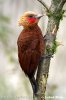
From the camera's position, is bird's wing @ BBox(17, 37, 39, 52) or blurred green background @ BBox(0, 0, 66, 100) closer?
bird's wing @ BBox(17, 37, 39, 52)

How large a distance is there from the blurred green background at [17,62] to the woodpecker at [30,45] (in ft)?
6.36

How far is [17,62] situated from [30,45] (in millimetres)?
2569

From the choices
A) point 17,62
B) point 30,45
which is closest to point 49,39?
point 30,45

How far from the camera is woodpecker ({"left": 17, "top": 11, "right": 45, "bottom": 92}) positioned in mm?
3537

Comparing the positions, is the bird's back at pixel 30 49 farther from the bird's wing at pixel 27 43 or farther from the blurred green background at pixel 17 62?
the blurred green background at pixel 17 62

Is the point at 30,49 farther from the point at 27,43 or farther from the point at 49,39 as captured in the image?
the point at 49,39

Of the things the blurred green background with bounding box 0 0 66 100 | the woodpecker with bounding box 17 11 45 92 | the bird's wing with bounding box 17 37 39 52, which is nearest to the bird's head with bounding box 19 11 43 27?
the woodpecker with bounding box 17 11 45 92

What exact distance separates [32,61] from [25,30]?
9.0 inches

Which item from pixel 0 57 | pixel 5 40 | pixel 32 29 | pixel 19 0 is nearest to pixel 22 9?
pixel 19 0

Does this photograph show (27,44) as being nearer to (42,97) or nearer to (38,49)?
(38,49)

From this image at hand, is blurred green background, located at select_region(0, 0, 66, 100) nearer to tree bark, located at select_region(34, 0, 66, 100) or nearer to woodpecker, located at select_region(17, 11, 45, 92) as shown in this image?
woodpecker, located at select_region(17, 11, 45, 92)

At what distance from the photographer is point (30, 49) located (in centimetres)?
356

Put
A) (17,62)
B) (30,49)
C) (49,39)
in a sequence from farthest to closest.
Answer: (17,62)
(30,49)
(49,39)

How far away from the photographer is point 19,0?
7.26m
